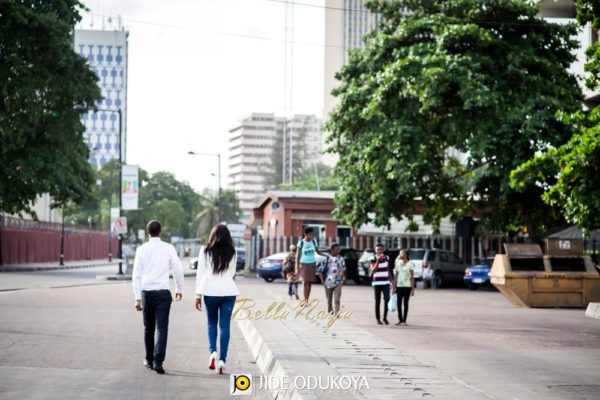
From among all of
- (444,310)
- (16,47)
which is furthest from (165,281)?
(16,47)

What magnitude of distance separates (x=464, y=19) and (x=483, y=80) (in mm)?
3170

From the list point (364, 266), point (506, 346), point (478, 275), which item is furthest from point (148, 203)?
point (506, 346)

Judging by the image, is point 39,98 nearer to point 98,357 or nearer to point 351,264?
point 351,264

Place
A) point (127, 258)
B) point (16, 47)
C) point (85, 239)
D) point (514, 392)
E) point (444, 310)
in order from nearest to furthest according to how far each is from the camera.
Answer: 1. point (514, 392)
2. point (444, 310)
3. point (16, 47)
4. point (127, 258)
5. point (85, 239)

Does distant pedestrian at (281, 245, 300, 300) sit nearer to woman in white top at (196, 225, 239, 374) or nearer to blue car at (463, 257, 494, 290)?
blue car at (463, 257, 494, 290)

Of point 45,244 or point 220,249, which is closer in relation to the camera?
point 220,249

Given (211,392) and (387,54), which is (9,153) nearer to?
Result: (387,54)

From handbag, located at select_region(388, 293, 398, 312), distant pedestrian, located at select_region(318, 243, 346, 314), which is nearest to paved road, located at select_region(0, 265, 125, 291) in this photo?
distant pedestrian, located at select_region(318, 243, 346, 314)

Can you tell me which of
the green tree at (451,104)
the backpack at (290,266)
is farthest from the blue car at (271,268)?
the backpack at (290,266)

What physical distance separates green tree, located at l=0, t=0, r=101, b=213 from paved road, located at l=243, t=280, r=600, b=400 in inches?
916

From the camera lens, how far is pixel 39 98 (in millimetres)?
44188

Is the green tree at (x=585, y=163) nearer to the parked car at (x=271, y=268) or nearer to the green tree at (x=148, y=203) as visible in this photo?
the parked car at (x=271, y=268)

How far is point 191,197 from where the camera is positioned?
474ft

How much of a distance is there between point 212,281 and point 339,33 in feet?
541
